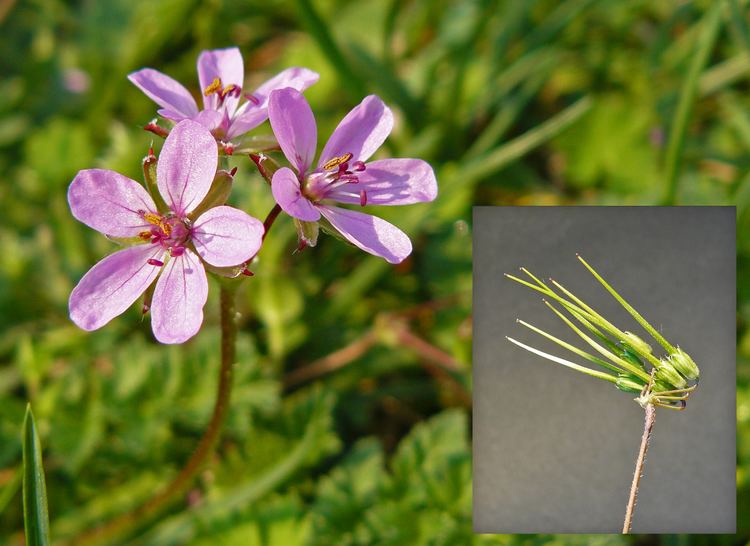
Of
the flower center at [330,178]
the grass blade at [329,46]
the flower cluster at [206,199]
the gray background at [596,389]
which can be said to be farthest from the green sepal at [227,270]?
the grass blade at [329,46]

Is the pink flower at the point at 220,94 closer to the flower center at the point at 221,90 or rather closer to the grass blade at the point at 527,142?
the flower center at the point at 221,90

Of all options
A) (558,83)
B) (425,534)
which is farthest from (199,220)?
(558,83)

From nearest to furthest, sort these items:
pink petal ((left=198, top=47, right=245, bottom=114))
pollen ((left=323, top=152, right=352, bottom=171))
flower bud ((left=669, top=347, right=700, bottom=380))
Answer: pollen ((left=323, top=152, right=352, bottom=171)), pink petal ((left=198, top=47, right=245, bottom=114)), flower bud ((left=669, top=347, right=700, bottom=380))

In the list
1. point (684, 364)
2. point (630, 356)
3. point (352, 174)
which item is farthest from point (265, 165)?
point (684, 364)

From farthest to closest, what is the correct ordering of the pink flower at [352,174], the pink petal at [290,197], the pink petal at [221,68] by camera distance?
the pink petal at [221,68] < the pink flower at [352,174] < the pink petal at [290,197]

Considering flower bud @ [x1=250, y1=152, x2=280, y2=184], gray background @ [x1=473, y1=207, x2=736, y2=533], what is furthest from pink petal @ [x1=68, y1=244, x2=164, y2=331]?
gray background @ [x1=473, y1=207, x2=736, y2=533]

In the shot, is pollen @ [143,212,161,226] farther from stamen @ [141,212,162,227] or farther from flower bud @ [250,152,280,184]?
flower bud @ [250,152,280,184]
